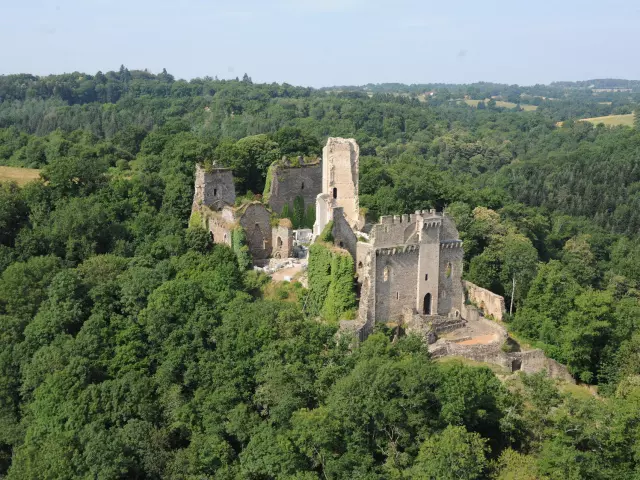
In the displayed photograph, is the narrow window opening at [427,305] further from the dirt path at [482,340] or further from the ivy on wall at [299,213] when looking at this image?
the ivy on wall at [299,213]

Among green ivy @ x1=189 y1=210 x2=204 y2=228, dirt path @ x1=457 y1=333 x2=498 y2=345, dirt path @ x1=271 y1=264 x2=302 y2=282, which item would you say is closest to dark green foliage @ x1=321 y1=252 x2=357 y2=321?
dirt path @ x1=271 y1=264 x2=302 y2=282

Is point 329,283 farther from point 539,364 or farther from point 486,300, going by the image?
point 539,364

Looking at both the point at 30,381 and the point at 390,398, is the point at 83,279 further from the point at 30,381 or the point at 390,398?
the point at 390,398

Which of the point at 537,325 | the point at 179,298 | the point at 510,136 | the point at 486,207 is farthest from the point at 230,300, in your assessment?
the point at 510,136

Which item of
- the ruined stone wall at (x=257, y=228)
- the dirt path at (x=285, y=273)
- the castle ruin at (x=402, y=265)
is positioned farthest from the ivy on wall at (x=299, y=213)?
the dirt path at (x=285, y=273)

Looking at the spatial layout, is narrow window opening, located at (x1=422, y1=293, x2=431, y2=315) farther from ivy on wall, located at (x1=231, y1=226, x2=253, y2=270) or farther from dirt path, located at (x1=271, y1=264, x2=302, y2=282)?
ivy on wall, located at (x1=231, y1=226, x2=253, y2=270)

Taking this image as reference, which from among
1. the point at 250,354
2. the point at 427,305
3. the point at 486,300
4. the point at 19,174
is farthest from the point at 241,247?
the point at 19,174
